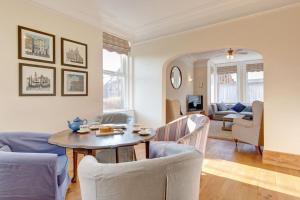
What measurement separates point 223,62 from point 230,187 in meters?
7.72

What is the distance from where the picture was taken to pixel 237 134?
12.9 ft

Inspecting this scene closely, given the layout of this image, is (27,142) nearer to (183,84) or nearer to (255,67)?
(183,84)

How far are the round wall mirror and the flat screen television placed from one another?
0.91 metres

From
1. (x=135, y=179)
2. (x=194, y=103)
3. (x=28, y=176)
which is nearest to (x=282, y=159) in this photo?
(x=135, y=179)

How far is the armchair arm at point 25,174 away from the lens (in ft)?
3.86

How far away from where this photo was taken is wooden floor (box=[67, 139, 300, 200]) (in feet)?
7.02

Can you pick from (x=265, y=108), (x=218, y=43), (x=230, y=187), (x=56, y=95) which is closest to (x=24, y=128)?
(x=56, y=95)

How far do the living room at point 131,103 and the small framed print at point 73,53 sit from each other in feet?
0.06

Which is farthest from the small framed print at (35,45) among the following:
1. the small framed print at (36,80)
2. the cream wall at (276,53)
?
the cream wall at (276,53)

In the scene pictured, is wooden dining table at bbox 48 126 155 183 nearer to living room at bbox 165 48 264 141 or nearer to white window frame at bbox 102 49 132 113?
white window frame at bbox 102 49 132 113

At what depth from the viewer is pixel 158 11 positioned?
3545 millimetres

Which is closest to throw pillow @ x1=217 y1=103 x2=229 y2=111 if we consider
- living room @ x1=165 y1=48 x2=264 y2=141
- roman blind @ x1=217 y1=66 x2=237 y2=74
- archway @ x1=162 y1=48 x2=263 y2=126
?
living room @ x1=165 y1=48 x2=264 y2=141

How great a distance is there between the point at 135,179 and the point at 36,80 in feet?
8.98

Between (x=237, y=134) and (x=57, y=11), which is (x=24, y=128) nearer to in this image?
(x=57, y=11)
